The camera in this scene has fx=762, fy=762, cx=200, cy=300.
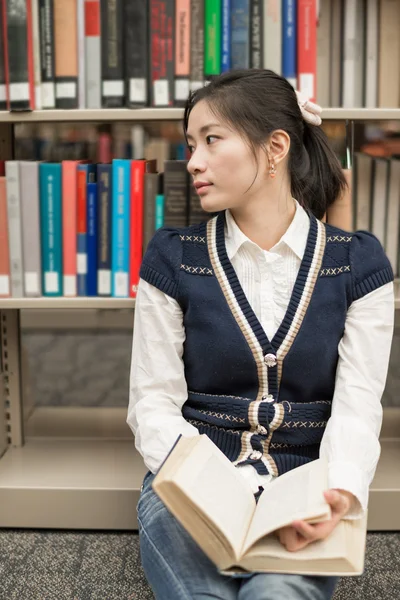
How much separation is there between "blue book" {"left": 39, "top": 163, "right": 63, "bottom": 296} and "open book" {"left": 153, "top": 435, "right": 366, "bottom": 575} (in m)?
0.71

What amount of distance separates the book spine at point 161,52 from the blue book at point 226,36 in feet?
0.35

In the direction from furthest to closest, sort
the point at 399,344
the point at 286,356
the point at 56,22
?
1. the point at 399,344
2. the point at 56,22
3. the point at 286,356

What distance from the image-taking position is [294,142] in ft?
4.66

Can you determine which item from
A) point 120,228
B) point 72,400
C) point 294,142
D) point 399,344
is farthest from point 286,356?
point 399,344

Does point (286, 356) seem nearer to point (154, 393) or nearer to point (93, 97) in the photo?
point (154, 393)

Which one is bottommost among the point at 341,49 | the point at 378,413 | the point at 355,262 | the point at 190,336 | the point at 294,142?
the point at 378,413

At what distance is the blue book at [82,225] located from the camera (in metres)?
1.70

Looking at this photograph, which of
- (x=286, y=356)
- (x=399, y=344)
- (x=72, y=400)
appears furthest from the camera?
(x=399, y=344)

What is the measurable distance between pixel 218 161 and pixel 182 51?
0.43 metres

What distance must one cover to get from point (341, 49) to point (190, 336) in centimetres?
79

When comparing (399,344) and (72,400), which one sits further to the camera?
(399,344)

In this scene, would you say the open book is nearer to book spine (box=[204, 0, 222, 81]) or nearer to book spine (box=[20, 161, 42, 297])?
book spine (box=[20, 161, 42, 297])

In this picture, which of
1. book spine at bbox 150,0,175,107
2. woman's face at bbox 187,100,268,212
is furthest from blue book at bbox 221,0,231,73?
woman's face at bbox 187,100,268,212

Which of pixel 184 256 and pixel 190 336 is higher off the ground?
pixel 184 256
